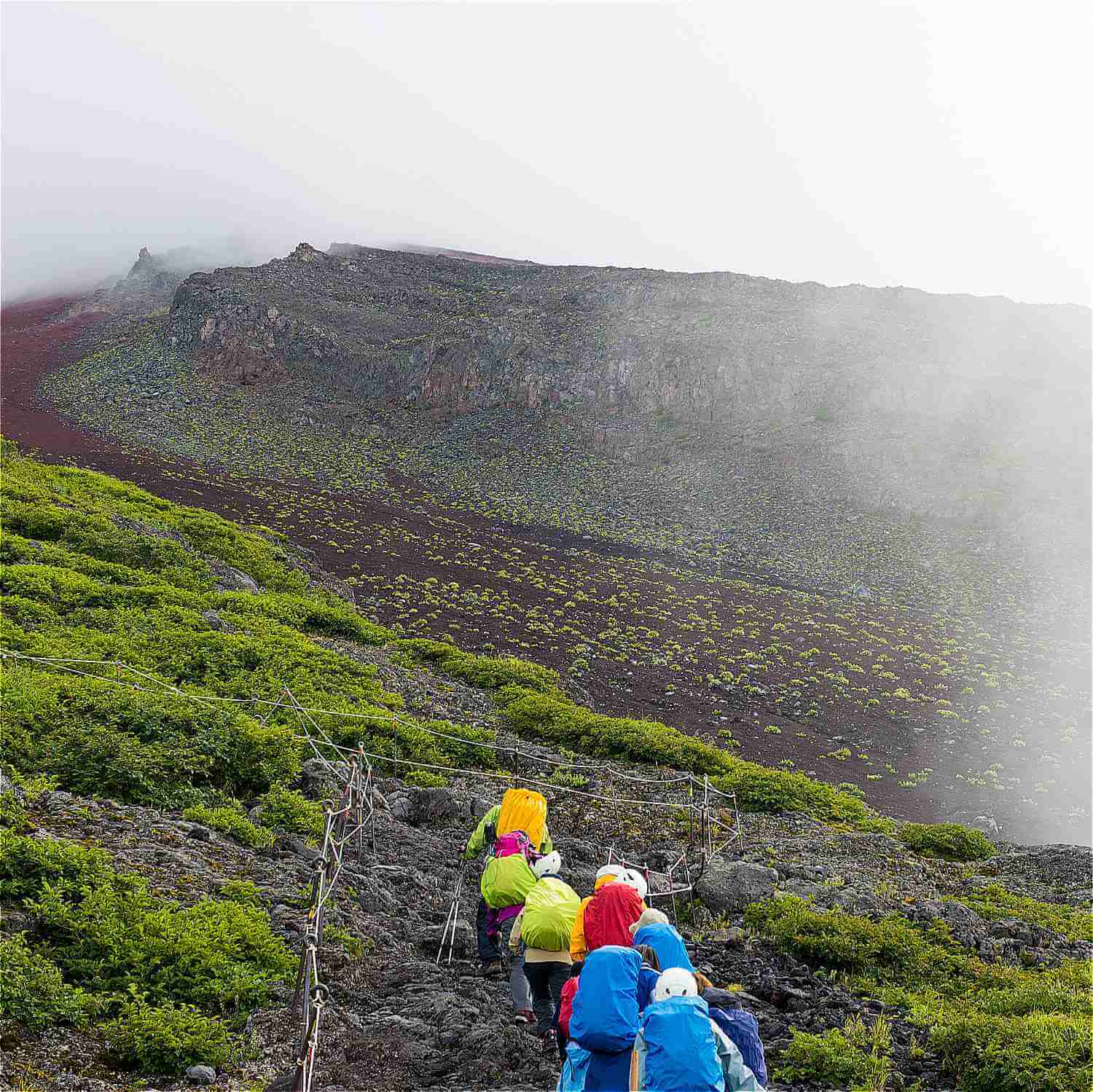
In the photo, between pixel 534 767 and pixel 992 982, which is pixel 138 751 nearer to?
pixel 534 767

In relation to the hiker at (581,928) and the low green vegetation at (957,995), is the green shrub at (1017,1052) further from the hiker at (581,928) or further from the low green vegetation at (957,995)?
the hiker at (581,928)

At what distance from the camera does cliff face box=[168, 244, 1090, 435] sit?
62000 millimetres

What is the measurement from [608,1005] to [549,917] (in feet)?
4.72

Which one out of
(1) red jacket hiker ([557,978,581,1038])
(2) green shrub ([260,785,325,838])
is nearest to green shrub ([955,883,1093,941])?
(1) red jacket hiker ([557,978,581,1038])

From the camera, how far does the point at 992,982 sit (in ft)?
23.4

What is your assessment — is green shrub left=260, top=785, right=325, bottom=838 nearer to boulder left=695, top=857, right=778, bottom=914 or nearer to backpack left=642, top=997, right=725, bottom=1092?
boulder left=695, top=857, right=778, bottom=914

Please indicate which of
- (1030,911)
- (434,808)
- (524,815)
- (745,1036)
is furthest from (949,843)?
(745,1036)

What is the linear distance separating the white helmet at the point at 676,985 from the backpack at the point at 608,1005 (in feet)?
0.85

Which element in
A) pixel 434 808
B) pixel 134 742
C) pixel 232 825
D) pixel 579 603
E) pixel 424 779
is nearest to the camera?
pixel 232 825

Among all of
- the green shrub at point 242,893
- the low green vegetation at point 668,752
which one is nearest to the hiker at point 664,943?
the green shrub at point 242,893

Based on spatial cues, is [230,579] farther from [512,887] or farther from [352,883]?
[512,887]

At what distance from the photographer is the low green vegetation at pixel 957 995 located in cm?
533

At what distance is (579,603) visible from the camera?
33.1 meters

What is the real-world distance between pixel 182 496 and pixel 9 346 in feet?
190
